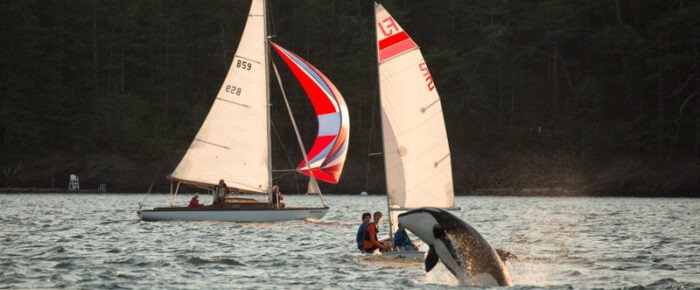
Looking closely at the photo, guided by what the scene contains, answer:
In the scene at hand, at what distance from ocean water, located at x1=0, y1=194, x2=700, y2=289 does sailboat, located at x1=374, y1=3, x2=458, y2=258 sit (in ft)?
7.73

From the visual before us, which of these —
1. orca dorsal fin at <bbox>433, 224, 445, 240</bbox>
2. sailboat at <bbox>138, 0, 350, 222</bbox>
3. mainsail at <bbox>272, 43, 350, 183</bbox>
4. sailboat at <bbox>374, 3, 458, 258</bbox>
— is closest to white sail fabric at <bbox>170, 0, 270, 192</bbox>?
sailboat at <bbox>138, 0, 350, 222</bbox>

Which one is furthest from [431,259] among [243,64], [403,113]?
[243,64]

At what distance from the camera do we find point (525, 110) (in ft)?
345

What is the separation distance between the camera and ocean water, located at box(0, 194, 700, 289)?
21500 mm

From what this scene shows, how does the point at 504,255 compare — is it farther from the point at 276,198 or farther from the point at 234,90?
the point at 234,90

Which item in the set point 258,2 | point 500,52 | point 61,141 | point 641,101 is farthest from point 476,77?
point 258,2

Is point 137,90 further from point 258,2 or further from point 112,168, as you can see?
point 258,2

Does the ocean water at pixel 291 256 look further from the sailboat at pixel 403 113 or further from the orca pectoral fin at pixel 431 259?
the orca pectoral fin at pixel 431 259

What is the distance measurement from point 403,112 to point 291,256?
587cm

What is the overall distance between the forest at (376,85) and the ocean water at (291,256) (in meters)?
47.3

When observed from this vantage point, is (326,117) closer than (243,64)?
Yes

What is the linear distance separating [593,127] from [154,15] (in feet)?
189

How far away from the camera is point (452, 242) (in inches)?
Result: 701

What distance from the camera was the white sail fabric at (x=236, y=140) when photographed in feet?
142
